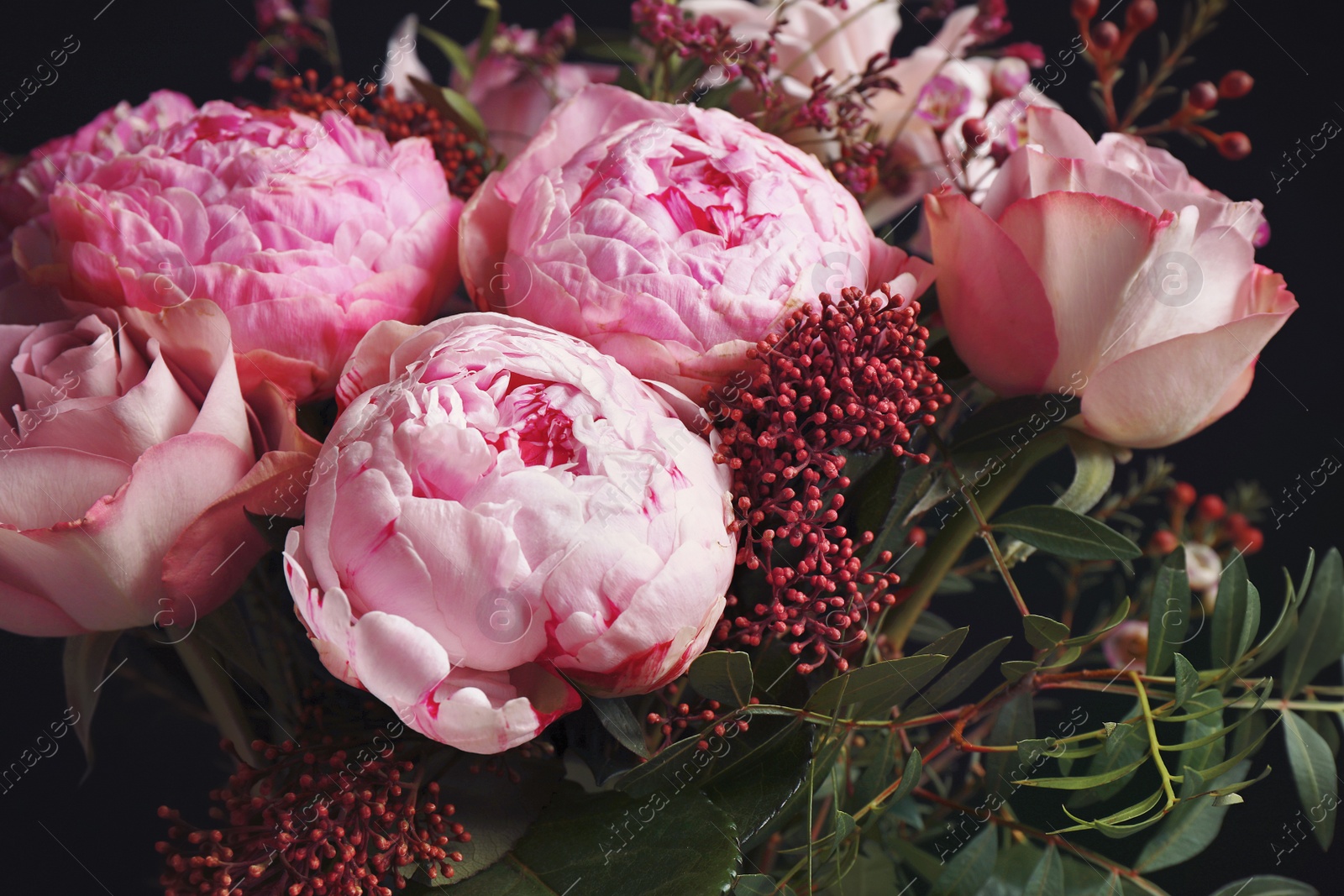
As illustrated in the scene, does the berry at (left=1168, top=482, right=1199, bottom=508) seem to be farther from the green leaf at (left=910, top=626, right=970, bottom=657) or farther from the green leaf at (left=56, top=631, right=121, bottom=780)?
the green leaf at (left=56, top=631, right=121, bottom=780)

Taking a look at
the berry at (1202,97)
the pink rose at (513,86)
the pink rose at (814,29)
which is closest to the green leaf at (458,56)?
the pink rose at (513,86)

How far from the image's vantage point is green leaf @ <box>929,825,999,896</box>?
0.43m

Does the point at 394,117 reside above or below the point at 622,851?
above

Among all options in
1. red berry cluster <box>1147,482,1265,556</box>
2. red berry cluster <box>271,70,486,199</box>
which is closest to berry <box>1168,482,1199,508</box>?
red berry cluster <box>1147,482,1265,556</box>

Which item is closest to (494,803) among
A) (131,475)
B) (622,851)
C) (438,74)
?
(622,851)

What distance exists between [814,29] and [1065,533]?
31cm

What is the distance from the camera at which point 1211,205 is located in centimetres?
39

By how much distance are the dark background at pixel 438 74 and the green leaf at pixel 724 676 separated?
22.4 inches

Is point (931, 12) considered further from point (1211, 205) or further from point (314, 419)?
point (314, 419)

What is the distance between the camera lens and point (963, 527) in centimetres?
45

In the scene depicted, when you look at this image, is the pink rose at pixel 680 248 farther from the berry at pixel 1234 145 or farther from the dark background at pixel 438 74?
the dark background at pixel 438 74

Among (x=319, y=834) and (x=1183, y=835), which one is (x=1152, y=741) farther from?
(x=319, y=834)

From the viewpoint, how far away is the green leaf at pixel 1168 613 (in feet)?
1.32

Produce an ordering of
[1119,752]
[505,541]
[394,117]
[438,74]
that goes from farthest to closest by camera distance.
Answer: [438,74] < [394,117] < [1119,752] < [505,541]
